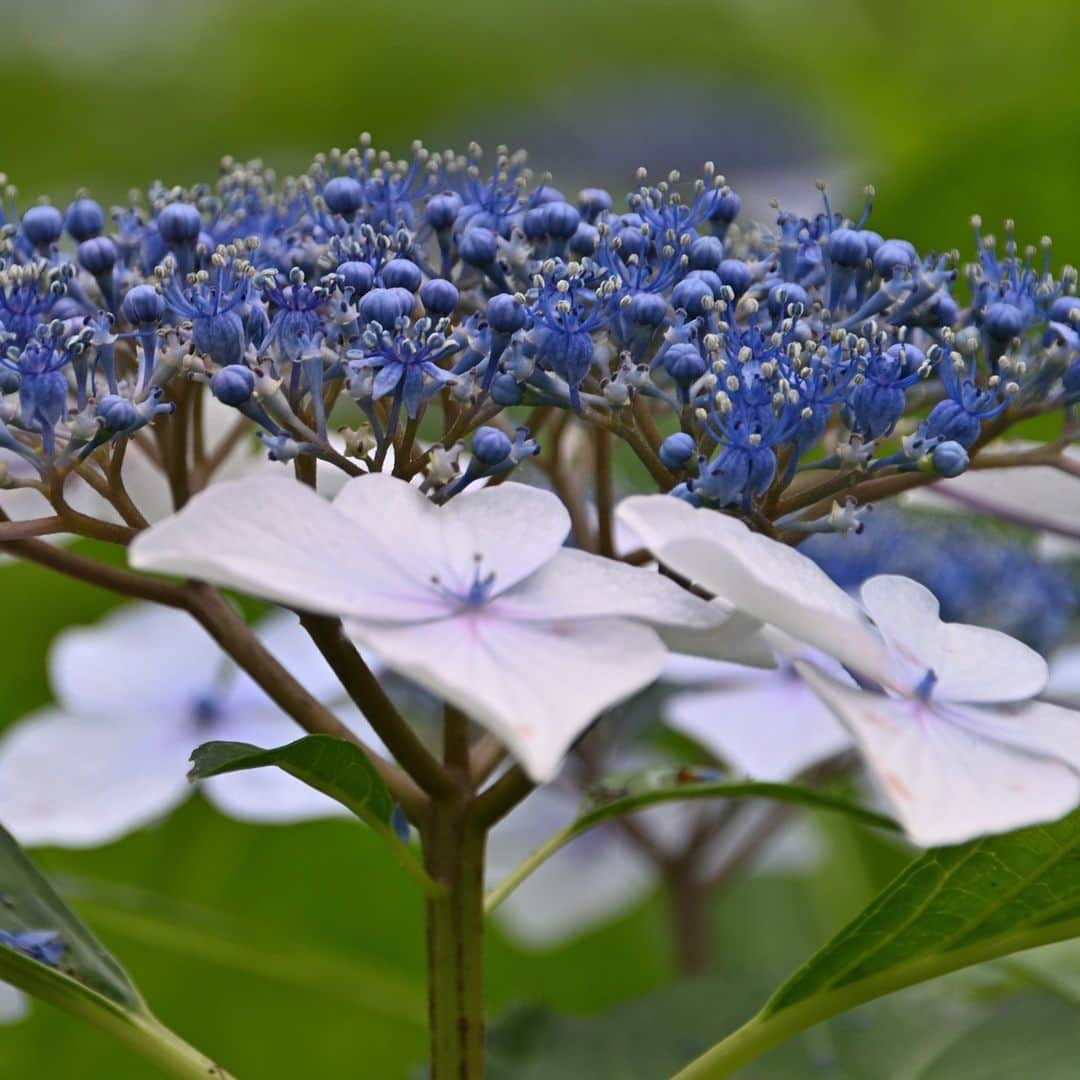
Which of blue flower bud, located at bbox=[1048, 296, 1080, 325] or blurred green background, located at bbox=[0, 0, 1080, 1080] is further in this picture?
blurred green background, located at bbox=[0, 0, 1080, 1080]

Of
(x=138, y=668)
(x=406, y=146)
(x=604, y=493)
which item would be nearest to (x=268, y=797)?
(x=138, y=668)

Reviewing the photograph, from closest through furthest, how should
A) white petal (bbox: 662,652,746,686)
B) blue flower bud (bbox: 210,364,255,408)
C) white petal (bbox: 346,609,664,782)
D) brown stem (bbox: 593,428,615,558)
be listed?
1. white petal (bbox: 346,609,664,782)
2. blue flower bud (bbox: 210,364,255,408)
3. brown stem (bbox: 593,428,615,558)
4. white petal (bbox: 662,652,746,686)

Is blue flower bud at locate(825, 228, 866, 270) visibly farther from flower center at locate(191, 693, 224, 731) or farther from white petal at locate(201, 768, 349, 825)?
flower center at locate(191, 693, 224, 731)

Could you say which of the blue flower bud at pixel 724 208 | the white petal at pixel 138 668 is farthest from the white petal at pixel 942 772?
the white petal at pixel 138 668

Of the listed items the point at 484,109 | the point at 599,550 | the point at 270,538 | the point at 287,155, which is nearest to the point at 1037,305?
the point at 599,550

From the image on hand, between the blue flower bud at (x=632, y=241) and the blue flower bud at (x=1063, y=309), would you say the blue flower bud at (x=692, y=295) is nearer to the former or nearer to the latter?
the blue flower bud at (x=632, y=241)

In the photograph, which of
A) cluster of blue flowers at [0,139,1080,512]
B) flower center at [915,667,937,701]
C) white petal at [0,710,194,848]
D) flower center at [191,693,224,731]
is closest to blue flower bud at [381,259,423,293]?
cluster of blue flowers at [0,139,1080,512]

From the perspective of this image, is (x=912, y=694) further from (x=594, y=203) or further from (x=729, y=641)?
(x=594, y=203)
